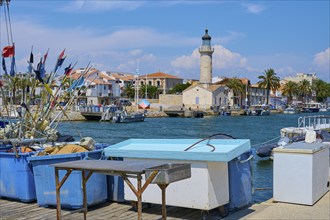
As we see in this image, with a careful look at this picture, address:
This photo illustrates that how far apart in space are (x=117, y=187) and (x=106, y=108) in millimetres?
66734

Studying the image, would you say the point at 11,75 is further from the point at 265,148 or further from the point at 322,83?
the point at 322,83

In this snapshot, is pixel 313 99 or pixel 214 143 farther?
pixel 313 99

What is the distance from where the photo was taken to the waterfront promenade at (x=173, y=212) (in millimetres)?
6863

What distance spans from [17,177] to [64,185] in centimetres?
113

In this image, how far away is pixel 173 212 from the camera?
7207 mm

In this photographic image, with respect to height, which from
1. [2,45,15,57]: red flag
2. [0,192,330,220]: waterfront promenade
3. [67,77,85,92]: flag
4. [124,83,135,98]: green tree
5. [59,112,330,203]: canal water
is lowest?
[59,112,330,203]: canal water

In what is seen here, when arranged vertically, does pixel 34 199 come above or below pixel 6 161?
below

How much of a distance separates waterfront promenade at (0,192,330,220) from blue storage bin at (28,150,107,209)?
154 millimetres

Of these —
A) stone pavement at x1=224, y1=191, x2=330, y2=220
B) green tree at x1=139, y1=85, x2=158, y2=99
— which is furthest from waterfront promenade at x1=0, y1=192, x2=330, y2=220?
green tree at x1=139, y1=85, x2=158, y2=99

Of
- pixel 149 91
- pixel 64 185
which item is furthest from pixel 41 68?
pixel 149 91

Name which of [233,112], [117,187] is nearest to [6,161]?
[117,187]

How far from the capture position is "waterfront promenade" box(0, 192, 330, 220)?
6.86 meters

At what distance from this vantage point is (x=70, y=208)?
7.47 meters

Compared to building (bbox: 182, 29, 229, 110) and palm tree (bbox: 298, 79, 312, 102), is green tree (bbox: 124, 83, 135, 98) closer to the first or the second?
building (bbox: 182, 29, 229, 110)
